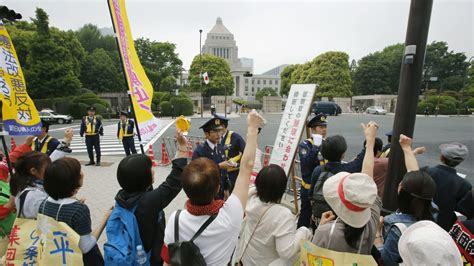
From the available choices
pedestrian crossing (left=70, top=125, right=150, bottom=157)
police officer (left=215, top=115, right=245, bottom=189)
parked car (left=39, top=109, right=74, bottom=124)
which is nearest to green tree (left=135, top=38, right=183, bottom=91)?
parked car (left=39, top=109, right=74, bottom=124)

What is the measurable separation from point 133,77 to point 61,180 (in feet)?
4.88

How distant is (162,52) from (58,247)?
50.8 meters

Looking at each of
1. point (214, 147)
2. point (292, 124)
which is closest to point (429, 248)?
point (292, 124)

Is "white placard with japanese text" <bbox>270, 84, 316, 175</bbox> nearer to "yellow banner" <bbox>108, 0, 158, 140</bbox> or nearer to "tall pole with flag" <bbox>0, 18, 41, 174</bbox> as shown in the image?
"yellow banner" <bbox>108, 0, 158, 140</bbox>

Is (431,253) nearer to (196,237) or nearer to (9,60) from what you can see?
(196,237)

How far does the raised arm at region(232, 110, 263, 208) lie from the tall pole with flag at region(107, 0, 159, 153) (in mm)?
1393

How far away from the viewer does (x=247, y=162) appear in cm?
178

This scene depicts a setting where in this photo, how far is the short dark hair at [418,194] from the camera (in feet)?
5.58

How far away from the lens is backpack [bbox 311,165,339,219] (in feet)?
9.17

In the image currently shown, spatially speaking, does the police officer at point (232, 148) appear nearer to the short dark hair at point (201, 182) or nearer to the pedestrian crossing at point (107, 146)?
the short dark hair at point (201, 182)

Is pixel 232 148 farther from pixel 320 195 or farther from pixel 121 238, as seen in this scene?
pixel 121 238

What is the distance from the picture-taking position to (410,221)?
1731mm

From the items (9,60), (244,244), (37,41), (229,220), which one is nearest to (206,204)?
(229,220)

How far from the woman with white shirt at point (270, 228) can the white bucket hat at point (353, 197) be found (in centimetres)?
39
